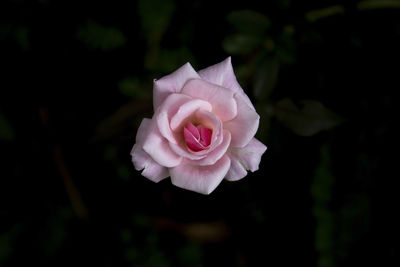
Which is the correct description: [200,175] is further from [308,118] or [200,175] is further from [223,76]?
[308,118]

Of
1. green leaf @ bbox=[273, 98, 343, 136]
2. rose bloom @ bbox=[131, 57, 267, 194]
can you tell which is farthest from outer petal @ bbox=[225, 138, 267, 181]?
green leaf @ bbox=[273, 98, 343, 136]

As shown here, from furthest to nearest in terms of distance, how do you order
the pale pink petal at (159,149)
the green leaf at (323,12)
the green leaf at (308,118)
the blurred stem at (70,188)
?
1. the blurred stem at (70,188)
2. the green leaf at (323,12)
3. the green leaf at (308,118)
4. the pale pink petal at (159,149)

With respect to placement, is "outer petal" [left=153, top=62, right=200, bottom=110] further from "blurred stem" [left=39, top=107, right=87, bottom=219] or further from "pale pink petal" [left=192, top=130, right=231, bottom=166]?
"blurred stem" [left=39, top=107, right=87, bottom=219]

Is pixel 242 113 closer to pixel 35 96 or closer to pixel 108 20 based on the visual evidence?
pixel 108 20

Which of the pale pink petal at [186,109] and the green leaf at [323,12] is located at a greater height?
the green leaf at [323,12]

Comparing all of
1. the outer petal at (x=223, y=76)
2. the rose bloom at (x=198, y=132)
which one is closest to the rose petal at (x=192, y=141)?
the rose bloom at (x=198, y=132)

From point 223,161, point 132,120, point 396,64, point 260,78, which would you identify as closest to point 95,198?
point 132,120

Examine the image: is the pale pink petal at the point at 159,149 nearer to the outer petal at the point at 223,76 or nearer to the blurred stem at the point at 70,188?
A: the outer petal at the point at 223,76
